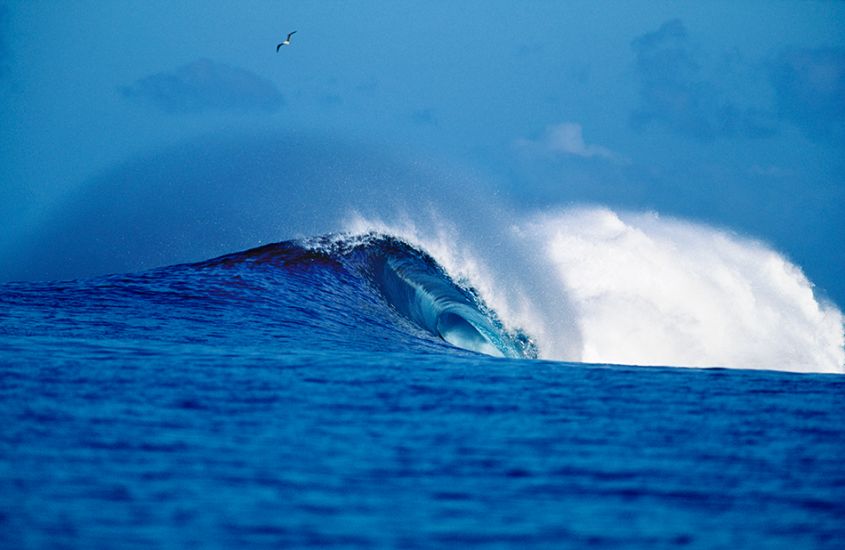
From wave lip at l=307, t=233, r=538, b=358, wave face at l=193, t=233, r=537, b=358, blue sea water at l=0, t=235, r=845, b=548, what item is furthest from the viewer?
wave lip at l=307, t=233, r=538, b=358

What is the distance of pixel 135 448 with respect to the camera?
1.09 m

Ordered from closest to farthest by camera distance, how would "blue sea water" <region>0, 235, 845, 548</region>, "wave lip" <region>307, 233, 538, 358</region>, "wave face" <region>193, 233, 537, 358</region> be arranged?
"blue sea water" <region>0, 235, 845, 548</region>, "wave face" <region>193, 233, 537, 358</region>, "wave lip" <region>307, 233, 538, 358</region>

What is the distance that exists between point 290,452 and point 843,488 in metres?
0.94

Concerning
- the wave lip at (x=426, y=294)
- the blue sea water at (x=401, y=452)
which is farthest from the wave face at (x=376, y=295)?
the blue sea water at (x=401, y=452)

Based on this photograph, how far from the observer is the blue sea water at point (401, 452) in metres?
0.85

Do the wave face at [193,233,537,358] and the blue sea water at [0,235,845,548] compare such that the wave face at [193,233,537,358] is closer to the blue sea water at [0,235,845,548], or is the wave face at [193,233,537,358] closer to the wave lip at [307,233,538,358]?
the wave lip at [307,233,538,358]

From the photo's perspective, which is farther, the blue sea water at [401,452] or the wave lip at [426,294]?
the wave lip at [426,294]

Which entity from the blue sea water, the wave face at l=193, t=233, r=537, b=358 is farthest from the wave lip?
the blue sea water

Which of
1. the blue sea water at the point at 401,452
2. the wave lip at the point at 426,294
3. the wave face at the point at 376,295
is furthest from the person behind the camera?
the wave lip at the point at 426,294

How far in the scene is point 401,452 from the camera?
1124mm

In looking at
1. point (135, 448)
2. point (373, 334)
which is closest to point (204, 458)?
point (135, 448)

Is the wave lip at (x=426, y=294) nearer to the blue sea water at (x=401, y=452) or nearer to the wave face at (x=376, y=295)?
the wave face at (x=376, y=295)

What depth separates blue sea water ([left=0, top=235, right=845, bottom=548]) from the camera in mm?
850

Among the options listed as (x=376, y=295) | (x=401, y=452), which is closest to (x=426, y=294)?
(x=376, y=295)
